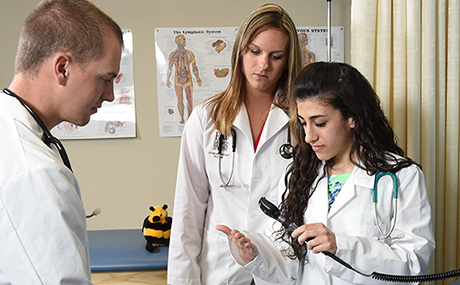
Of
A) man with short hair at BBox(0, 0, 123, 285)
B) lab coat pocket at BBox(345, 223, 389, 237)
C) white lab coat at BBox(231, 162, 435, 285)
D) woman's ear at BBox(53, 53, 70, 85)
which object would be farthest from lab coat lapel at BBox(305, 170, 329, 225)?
woman's ear at BBox(53, 53, 70, 85)

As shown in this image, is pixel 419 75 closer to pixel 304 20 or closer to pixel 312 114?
pixel 312 114

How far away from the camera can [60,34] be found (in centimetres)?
82

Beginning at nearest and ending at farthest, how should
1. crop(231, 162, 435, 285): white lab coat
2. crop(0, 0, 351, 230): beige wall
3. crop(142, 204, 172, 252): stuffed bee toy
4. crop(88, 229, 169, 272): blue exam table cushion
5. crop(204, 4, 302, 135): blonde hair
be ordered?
crop(231, 162, 435, 285): white lab coat, crop(204, 4, 302, 135): blonde hair, crop(88, 229, 169, 272): blue exam table cushion, crop(142, 204, 172, 252): stuffed bee toy, crop(0, 0, 351, 230): beige wall

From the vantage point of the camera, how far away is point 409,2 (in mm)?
1464

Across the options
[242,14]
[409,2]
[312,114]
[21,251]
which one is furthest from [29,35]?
[242,14]

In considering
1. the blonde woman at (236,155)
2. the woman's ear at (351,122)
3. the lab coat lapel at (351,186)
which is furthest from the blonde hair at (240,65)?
the lab coat lapel at (351,186)

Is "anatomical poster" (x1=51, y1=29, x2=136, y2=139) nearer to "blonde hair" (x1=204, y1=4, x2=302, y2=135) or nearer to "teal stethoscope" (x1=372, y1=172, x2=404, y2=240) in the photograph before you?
"blonde hair" (x1=204, y1=4, x2=302, y2=135)

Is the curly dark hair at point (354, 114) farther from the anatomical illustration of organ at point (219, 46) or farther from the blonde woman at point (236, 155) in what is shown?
the anatomical illustration of organ at point (219, 46)

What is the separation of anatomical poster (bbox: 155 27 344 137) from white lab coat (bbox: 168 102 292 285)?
1.38 m

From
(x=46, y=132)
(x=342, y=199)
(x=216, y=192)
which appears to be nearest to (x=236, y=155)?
(x=216, y=192)

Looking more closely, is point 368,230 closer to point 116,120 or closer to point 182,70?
point 182,70

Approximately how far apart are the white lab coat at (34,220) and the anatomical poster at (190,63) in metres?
2.21

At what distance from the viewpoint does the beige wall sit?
2867mm

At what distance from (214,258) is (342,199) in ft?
1.85
